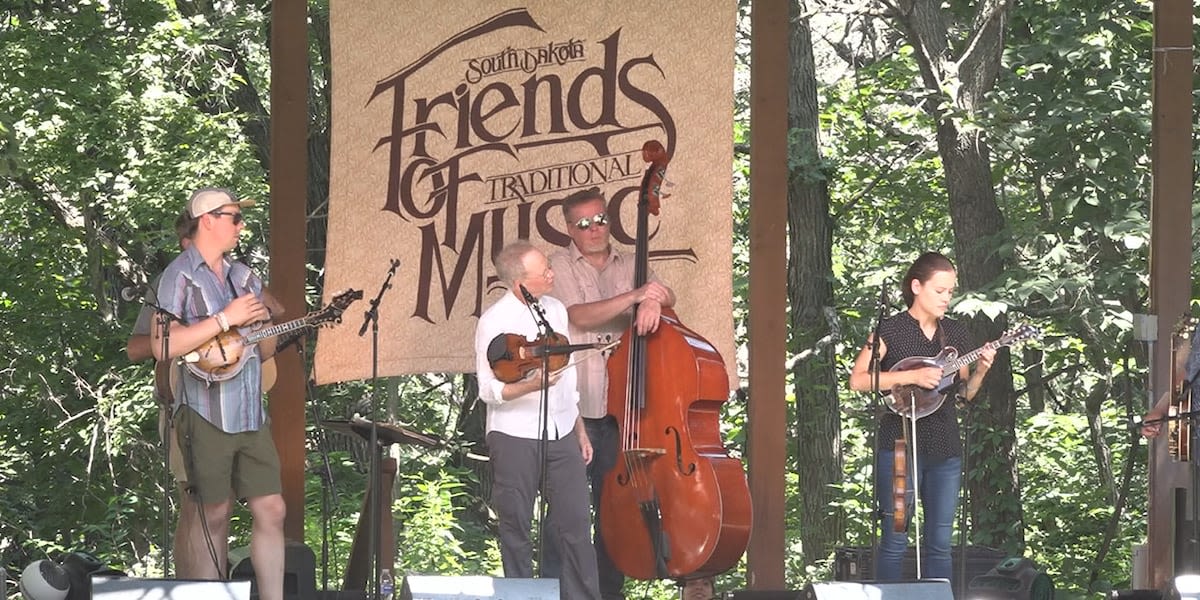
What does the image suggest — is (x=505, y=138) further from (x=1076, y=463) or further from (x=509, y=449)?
(x=1076, y=463)

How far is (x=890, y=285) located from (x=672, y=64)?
21.0ft

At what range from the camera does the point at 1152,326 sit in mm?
7816

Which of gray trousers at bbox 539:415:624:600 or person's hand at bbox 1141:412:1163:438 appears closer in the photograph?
person's hand at bbox 1141:412:1163:438

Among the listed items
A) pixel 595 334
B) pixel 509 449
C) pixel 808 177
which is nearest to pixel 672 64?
pixel 595 334

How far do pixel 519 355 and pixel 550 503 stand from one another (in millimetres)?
649

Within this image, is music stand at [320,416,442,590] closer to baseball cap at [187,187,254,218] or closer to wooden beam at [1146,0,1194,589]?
baseball cap at [187,187,254,218]

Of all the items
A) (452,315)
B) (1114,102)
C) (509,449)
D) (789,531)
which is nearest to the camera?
(509,449)

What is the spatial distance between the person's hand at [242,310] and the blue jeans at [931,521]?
255 centimetres

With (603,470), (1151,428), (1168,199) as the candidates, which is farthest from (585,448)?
(1168,199)

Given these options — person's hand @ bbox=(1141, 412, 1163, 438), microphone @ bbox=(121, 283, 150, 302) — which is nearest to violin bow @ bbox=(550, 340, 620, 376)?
microphone @ bbox=(121, 283, 150, 302)

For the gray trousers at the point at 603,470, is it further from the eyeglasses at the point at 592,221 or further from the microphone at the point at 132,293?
the microphone at the point at 132,293

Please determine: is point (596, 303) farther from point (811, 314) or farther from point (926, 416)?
point (811, 314)

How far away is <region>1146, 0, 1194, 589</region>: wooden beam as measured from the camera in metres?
7.83

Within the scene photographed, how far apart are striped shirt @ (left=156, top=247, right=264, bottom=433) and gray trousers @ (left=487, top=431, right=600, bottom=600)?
97 cm
